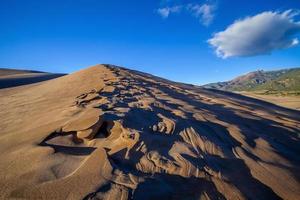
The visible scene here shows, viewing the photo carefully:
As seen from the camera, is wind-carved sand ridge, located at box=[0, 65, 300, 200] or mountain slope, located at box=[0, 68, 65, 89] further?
mountain slope, located at box=[0, 68, 65, 89]

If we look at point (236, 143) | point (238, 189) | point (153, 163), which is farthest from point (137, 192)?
point (236, 143)

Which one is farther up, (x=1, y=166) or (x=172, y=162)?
(x=172, y=162)

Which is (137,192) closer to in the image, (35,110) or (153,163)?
(153,163)

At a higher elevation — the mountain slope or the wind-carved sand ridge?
the wind-carved sand ridge

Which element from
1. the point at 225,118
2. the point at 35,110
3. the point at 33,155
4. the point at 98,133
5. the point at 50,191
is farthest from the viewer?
the point at 35,110

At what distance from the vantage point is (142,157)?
4.00 metres

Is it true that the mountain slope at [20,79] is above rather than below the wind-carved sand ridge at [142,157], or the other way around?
below

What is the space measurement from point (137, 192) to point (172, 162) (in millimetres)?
961

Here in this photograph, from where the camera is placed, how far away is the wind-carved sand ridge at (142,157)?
3.22 meters

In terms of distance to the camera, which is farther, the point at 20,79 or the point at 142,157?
the point at 20,79

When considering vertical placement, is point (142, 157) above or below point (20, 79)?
above

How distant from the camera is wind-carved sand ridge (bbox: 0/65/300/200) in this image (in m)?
3.22

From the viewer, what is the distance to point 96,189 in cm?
312

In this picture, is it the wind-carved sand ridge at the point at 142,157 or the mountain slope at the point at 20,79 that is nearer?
the wind-carved sand ridge at the point at 142,157
